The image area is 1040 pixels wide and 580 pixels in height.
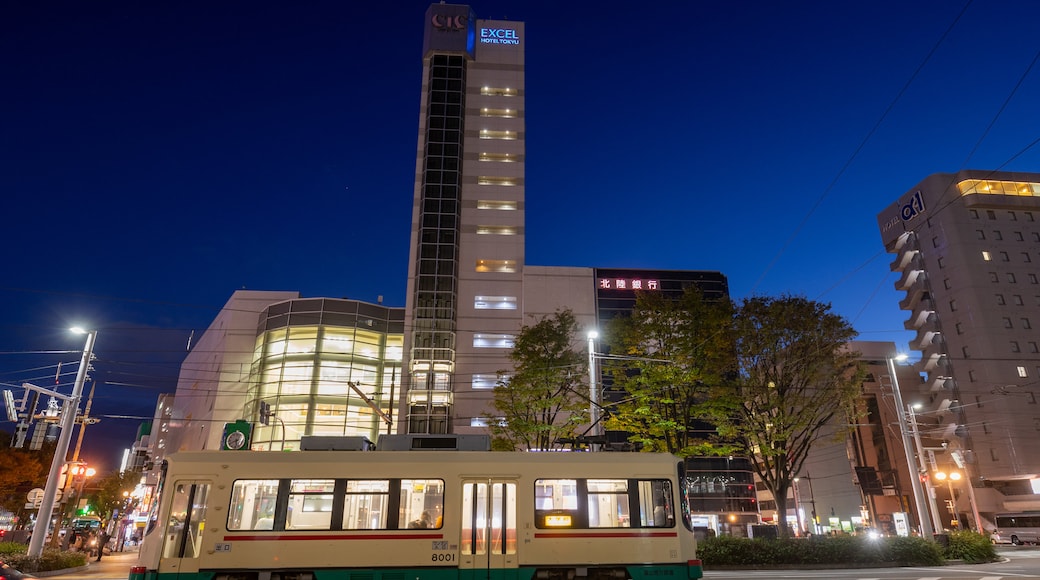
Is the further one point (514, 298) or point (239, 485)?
point (514, 298)

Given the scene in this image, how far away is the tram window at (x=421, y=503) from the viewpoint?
1309cm

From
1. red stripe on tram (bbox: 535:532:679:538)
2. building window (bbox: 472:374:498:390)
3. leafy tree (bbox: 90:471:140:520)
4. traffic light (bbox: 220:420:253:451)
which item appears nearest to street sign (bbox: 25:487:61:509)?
traffic light (bbox: 220:420:253:451)

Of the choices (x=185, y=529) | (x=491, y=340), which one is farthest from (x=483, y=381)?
Answer: (x=185, y=529)

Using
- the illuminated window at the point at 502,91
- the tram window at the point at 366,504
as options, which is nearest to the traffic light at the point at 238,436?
the tram window at the point at 366,504

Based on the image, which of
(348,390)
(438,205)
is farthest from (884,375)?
(348,390)

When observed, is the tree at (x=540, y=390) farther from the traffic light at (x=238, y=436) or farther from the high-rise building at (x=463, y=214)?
the high-rise building at (x=463, y=214)

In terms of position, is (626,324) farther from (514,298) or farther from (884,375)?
(884,375)

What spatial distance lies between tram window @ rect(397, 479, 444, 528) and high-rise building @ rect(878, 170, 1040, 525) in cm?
5499

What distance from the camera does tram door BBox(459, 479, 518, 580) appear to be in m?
12.9

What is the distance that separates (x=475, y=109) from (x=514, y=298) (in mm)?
20205

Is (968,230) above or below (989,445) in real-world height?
above

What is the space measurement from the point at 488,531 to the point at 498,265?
4210cm

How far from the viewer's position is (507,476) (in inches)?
534

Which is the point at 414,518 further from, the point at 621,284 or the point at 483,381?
the point at 621,284
